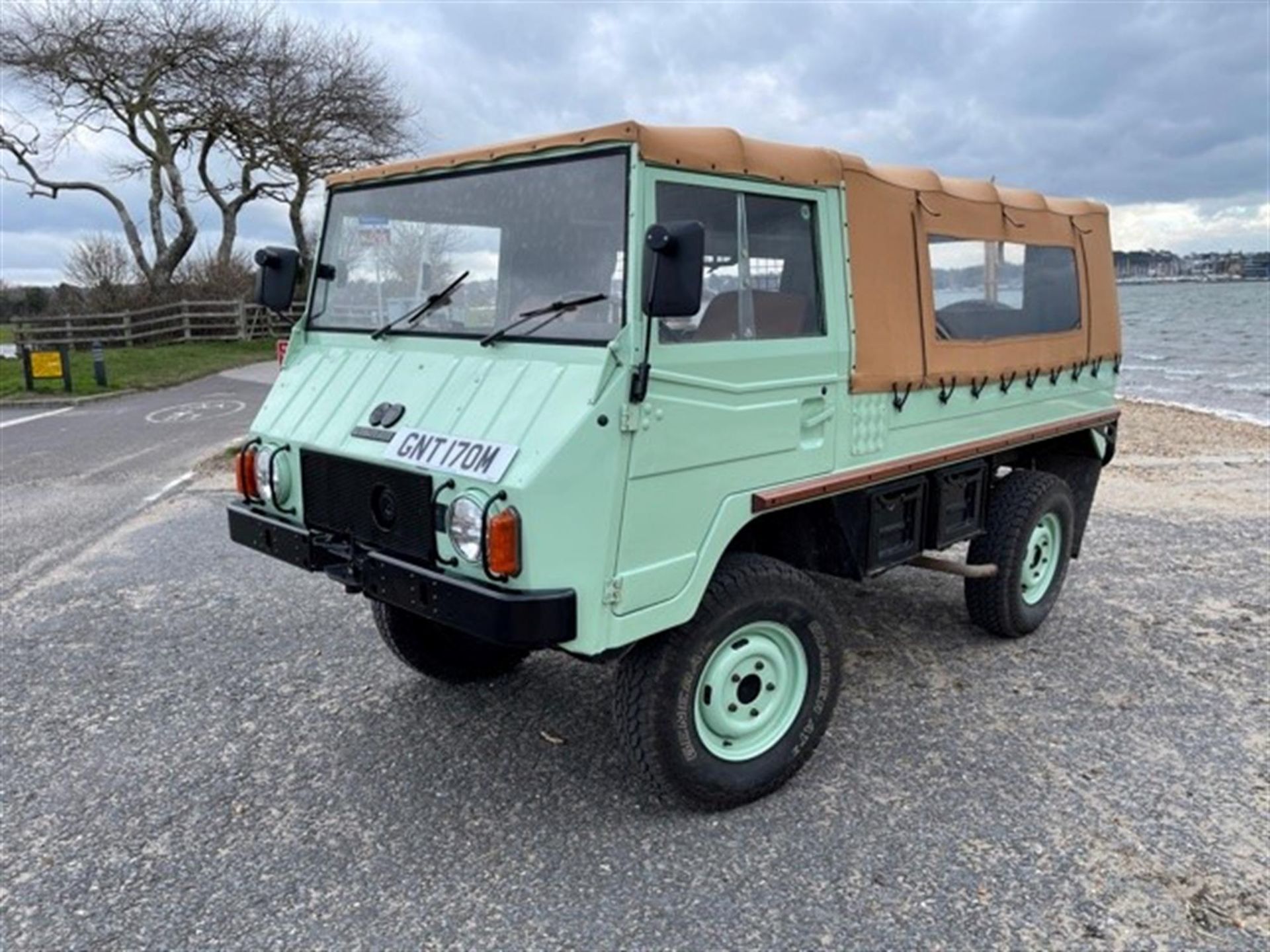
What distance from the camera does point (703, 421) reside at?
3.26 m

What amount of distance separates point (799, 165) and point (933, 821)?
245cm

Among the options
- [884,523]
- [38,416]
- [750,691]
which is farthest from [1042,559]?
[38,416]

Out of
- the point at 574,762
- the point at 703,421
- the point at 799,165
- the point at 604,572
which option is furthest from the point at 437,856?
the point at 799,165

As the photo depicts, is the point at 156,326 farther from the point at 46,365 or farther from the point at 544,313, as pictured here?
the point at 544,313

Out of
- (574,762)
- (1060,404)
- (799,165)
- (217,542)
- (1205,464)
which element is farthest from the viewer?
(1205,464)

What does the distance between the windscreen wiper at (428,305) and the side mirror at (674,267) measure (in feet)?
3.54

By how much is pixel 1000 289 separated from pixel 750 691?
267 cm

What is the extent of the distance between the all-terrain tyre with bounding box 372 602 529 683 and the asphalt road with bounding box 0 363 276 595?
3.52 m

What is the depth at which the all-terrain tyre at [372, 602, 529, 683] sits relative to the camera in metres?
4.45

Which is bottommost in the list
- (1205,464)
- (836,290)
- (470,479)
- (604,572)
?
(1205,464)

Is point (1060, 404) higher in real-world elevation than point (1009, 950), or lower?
higher

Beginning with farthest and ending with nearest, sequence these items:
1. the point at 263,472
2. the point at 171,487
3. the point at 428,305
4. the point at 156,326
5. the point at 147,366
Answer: the point at 156,326
the point at 147,366
the point at 171,487
the point at 263,472
the point at 428,305

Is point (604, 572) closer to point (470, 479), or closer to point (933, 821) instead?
point (470, 479)

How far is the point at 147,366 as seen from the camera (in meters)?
21.9
